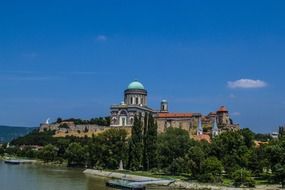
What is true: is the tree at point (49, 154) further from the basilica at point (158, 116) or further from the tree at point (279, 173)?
the tree at point (279, 173)

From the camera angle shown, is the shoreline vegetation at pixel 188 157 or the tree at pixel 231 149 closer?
the shoreline vegetation at pixel 188 157

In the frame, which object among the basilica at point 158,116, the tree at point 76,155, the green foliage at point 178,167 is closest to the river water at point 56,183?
the green foliage at point 178,167

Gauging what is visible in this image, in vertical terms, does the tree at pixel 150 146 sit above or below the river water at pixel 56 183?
above

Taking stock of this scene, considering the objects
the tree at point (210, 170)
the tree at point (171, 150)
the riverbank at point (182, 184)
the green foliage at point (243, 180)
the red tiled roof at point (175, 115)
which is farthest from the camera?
the red tiled roof at point (175, 115)

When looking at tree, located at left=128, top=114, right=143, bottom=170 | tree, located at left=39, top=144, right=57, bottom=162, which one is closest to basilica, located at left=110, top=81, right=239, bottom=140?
tree, located at left=39, top=144, right=57, bottom=162

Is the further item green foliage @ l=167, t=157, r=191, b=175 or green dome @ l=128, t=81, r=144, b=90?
green dome @ l=128, t=81, r=144, b=90

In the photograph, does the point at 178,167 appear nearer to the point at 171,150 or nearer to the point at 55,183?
the point at 171,150

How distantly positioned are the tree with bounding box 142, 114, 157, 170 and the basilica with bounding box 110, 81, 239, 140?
41553 mm

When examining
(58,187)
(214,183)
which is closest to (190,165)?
(214,183)

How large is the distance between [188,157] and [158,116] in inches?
2160

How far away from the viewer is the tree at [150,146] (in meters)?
48.0

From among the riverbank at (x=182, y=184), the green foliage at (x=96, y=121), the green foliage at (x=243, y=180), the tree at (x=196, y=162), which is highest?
the green foliage at (x=96, y=121)

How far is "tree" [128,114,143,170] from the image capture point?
159ft

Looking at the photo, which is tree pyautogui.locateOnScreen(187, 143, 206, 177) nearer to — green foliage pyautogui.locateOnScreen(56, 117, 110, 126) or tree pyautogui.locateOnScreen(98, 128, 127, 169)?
tree pyautogui.locateOnScreen(98, 128, 127, 169)
